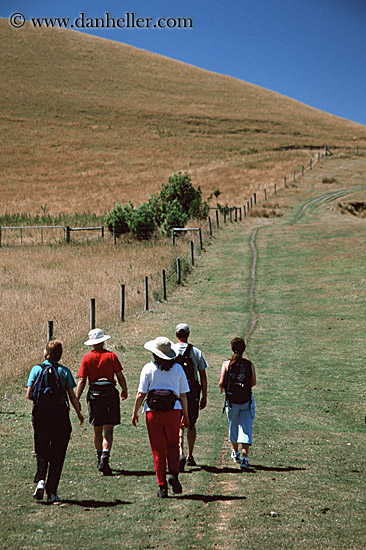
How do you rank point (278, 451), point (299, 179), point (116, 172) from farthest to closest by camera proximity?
point (116, 172) → point (299, 179) → point (278, 451)

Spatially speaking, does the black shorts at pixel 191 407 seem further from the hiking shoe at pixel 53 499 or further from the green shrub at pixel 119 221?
the green shrub at pixel 119 221

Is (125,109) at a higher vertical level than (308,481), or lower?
higher

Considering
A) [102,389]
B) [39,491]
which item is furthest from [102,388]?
[39,491]

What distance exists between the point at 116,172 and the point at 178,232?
118 feet

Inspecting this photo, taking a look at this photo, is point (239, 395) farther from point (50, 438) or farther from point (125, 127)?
point (125, 127)

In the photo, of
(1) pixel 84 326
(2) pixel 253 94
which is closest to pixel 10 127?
(2) pixel 253 94

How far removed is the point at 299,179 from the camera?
66125 mm

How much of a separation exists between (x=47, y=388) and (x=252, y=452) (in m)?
3.84

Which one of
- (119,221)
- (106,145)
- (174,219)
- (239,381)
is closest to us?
(239,381)

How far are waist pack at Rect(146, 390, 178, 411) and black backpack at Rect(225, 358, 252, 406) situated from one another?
152 centimetres

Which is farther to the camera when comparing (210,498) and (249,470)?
(249,470)

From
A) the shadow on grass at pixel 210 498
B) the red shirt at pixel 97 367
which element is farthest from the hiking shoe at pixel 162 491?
the red shirt at pixel 97 367

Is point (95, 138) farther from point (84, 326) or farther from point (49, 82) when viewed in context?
point (84, 326)

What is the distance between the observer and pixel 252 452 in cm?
1007
